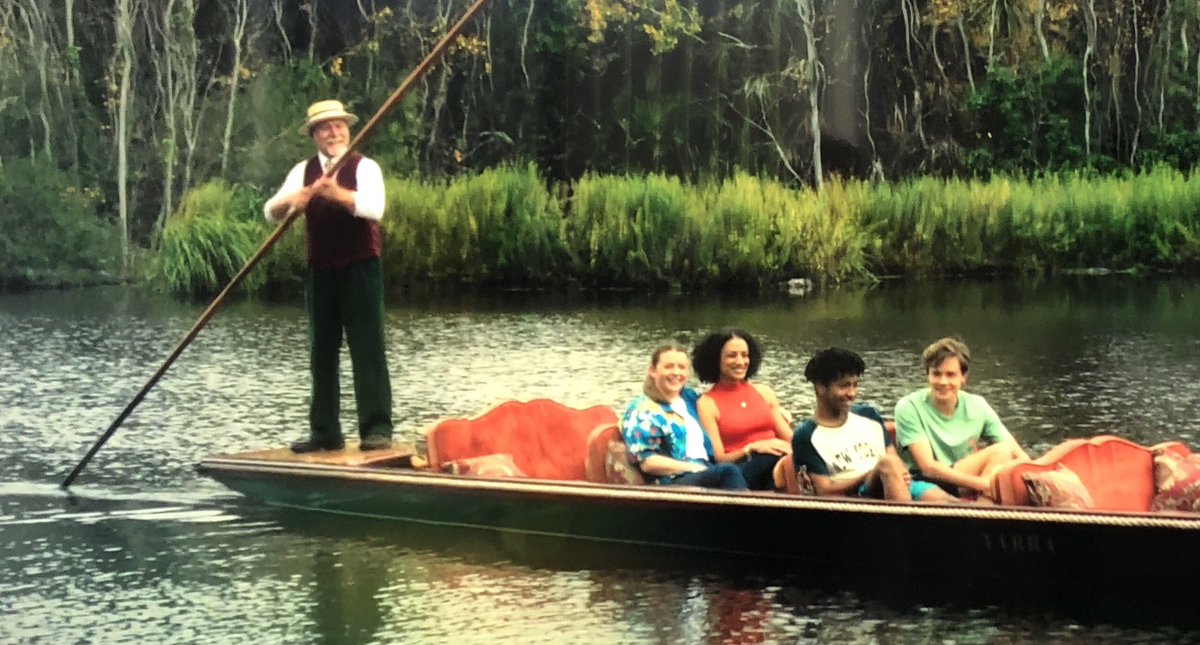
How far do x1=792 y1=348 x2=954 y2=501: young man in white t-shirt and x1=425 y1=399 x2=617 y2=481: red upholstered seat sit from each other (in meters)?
1.33

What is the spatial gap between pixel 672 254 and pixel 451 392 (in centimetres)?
852

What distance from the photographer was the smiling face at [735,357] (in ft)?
22.7

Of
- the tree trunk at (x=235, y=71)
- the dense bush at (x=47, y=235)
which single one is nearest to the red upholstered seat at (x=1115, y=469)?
the dense bush at (x=47, y=235)

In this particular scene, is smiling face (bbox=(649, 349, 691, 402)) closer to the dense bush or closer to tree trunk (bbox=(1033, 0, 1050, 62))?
the dense bush

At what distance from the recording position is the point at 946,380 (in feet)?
21.0

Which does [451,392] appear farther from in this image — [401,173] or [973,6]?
[973,6]

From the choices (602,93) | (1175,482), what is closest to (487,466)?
(1175,482)

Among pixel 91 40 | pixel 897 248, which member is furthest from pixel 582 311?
pixel 91 40

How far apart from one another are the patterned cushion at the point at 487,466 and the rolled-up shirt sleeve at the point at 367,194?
3.19 feet

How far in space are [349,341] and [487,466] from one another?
3.09ft

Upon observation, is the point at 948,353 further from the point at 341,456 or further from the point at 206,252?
the point at 206,252

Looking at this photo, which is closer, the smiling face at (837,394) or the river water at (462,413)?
the river water at (462,413)

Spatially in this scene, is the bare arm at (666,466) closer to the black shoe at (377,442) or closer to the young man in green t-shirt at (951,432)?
the young man in green t-shirt at (951,432)

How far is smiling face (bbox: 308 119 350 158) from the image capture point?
7.86 meters
